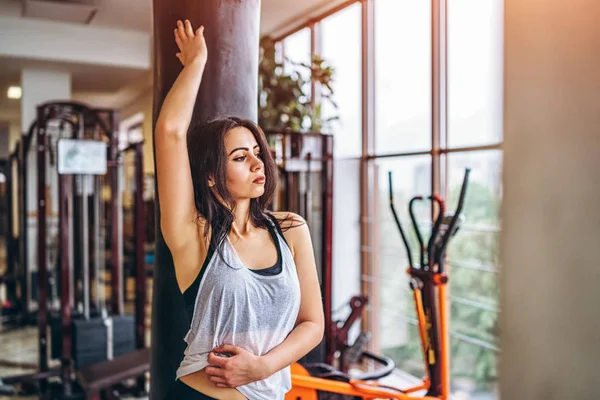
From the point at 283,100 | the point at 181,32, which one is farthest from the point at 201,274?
the point at 283,100

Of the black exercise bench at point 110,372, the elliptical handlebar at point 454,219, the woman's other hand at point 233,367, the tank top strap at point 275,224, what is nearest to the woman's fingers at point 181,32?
the tank top strap at point 275,224

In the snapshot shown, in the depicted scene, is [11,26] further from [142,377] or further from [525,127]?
[525,127]

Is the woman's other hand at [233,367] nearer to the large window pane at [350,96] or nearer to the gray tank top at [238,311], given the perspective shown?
the gray tank top at [238,311]

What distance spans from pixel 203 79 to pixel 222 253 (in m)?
0.41

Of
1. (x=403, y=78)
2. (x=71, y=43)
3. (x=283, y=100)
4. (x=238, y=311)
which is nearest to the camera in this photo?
(x=238, y=311)

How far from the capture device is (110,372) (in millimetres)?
3297

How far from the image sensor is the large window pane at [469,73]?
3.82 meters

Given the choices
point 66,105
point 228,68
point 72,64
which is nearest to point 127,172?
point 72,64

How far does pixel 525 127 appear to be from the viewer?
45.6 inches

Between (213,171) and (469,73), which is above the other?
(469,73)

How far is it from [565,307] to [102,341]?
3.51 m

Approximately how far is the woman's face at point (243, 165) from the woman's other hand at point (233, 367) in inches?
13.5

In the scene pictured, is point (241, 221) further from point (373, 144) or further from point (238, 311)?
point (373, 144)

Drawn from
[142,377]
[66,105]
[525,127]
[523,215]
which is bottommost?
[142,377]
